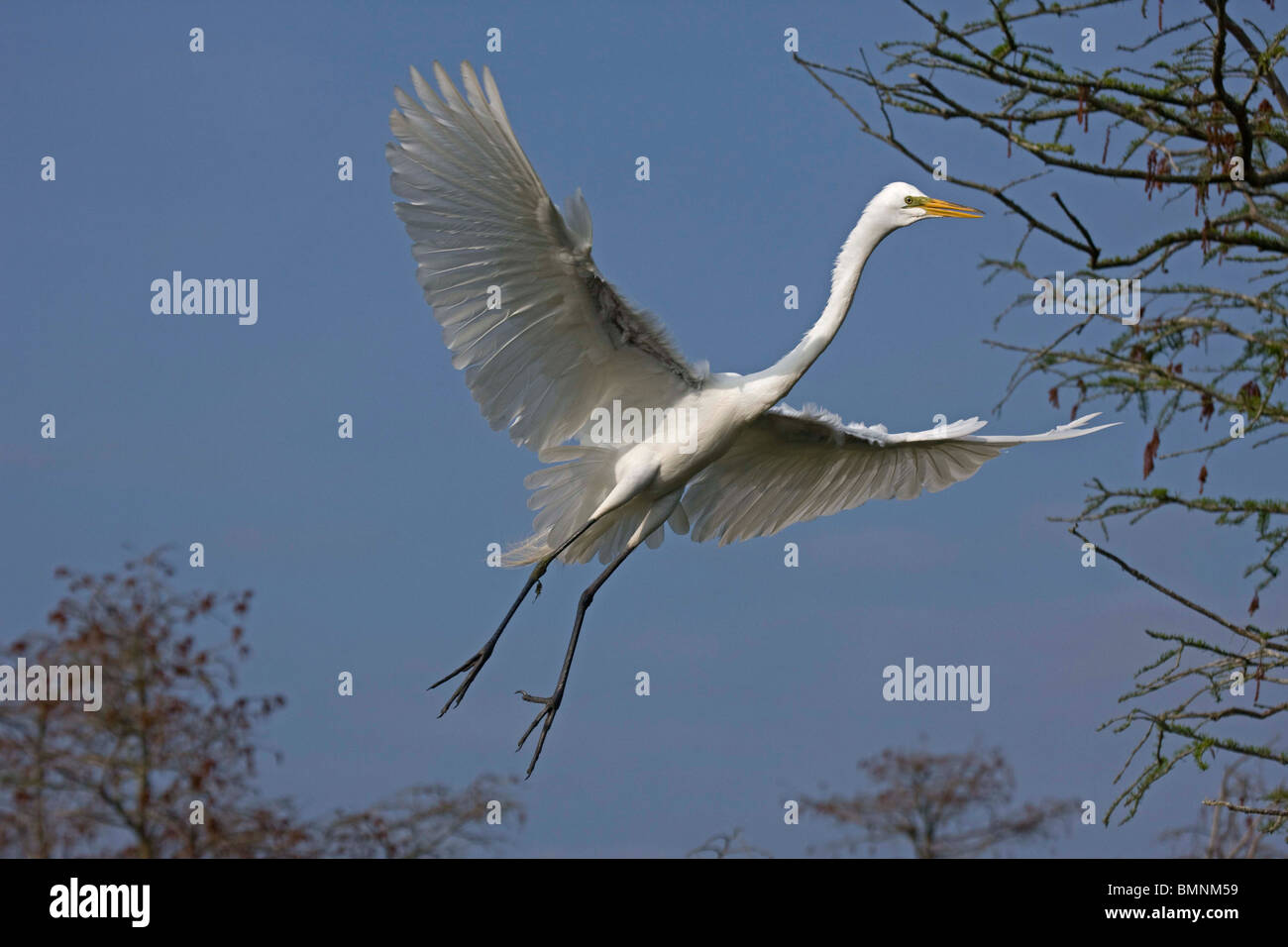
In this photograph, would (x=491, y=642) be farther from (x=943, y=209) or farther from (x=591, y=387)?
(x=943, y=209)

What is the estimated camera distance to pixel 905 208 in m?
7.04

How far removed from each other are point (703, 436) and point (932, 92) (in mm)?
2294

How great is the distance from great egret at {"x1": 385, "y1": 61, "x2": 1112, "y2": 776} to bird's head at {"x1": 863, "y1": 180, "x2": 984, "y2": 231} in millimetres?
12

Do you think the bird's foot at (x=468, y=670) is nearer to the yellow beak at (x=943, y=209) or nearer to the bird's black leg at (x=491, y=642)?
the bird's black leg at (x=491, y=642)

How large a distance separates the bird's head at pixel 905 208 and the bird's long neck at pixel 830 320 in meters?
0.07

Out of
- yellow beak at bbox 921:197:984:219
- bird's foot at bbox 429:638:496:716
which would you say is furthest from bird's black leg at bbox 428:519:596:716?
yellow beak at bbox 921:197:984:219

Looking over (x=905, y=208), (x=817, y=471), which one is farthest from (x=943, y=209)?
(x=817, y=471)

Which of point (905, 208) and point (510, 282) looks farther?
point (905, 208)

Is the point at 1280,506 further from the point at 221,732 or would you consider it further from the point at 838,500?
the point at 221,732

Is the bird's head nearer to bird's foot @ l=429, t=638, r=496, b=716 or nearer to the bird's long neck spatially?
the bird's long neck

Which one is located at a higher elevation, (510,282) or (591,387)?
(510,282)

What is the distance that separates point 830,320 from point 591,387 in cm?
148

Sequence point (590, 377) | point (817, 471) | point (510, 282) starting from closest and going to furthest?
point (510, 282), point (590, 377), point (817, 471)

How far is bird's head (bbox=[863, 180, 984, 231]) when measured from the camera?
23.1ft
